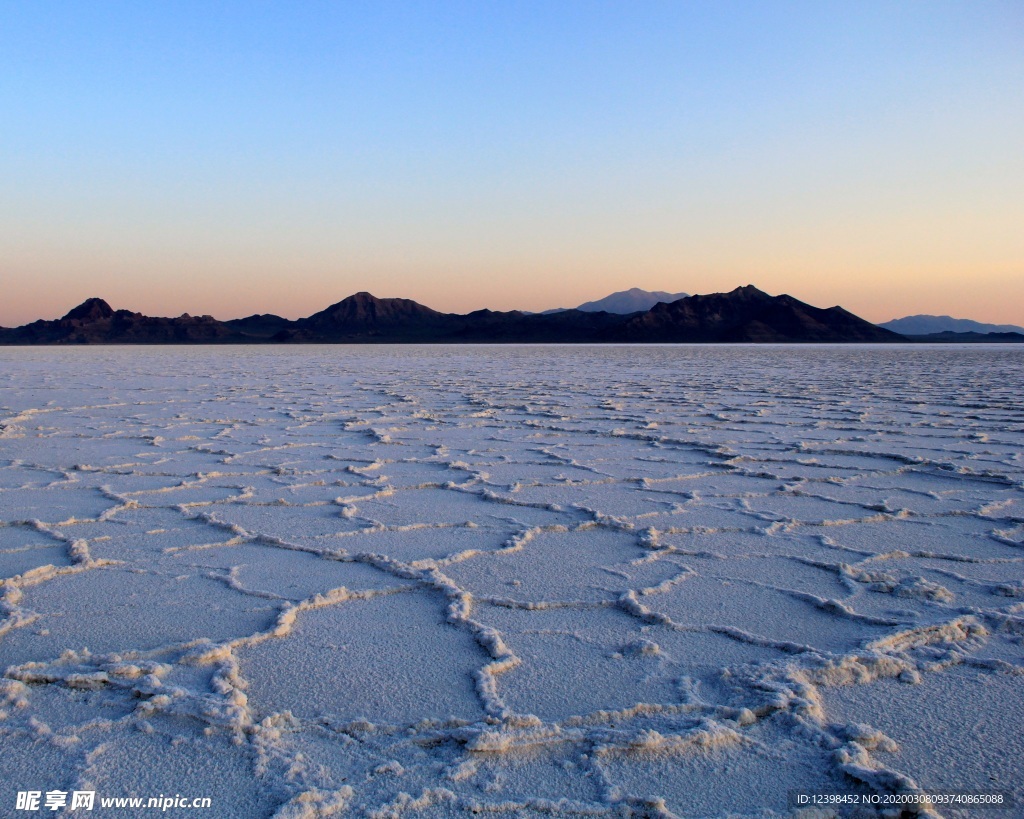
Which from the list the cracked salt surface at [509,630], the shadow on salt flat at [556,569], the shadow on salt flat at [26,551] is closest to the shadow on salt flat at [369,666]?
the cracked salt surface at [509,630]

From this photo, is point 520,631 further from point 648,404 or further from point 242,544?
point 648,404

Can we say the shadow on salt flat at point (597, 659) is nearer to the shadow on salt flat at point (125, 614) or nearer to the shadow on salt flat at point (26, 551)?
the shadow on salt flat at point (125, 614)

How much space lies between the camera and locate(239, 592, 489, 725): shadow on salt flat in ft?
4.71

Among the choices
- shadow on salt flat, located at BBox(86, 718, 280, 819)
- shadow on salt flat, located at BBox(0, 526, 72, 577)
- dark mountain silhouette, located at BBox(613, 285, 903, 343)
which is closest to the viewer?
shadow on salt flat, located at BBox(86, 718, 280, 819)

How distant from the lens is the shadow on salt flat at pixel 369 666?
144 cm

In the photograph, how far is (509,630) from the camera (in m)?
1.81

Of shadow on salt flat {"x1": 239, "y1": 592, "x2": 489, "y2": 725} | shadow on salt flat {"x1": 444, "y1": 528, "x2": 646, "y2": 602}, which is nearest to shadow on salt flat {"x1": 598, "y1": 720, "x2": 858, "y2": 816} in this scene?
shadow on salt flat {"x1": 239, "y1": 592, "x2": 489, "y2": 725}

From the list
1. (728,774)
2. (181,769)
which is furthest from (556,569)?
(181,769)

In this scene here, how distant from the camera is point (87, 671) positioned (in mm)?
1542

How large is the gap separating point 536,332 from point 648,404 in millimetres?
67766

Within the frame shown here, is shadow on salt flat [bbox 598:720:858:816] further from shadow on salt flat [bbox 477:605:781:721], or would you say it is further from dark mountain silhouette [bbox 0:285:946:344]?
dark mountain silhouette [bbox 0:285:946:344]

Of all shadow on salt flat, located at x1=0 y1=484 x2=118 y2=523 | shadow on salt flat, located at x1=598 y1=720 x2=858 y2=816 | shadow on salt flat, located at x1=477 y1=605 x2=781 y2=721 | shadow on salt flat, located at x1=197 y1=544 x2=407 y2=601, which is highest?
shadow on salt flat, located at x1=0 y1=484 x2=118 y2=523

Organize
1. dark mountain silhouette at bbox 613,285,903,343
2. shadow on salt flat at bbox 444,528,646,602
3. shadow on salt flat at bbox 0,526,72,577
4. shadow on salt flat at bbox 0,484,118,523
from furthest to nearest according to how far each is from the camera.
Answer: dark mountain silhouette at bbox 613,285,903,343 < shadow on salt flat at bbox 0,484,118,523 < shadow on salt flat at bbox 0,526,72,577 < shadow on salt flat at bbox 444,528,646,602

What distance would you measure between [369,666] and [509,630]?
A: 0.34 metres
